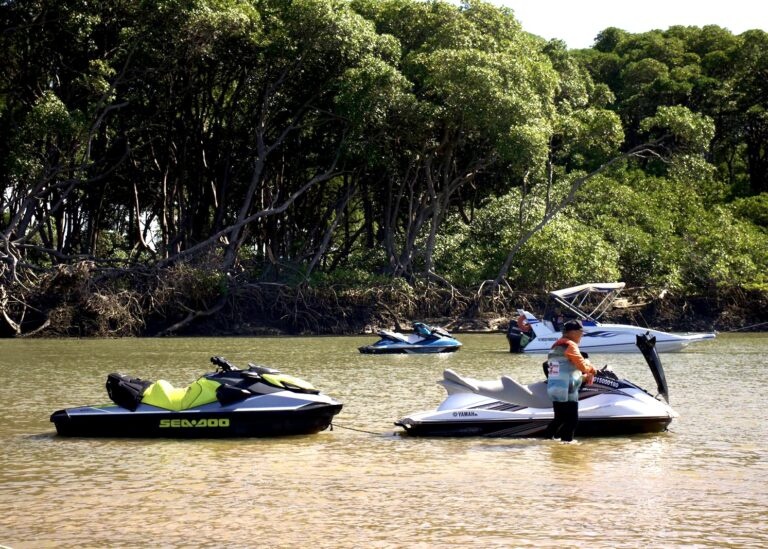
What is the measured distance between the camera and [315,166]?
146ft

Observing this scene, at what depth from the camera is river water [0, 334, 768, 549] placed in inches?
306

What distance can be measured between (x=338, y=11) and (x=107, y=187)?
43.1 ft

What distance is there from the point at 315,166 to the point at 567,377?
1320 inches

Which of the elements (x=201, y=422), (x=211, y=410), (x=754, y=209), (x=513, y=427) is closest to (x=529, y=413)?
(x=513, y=427)

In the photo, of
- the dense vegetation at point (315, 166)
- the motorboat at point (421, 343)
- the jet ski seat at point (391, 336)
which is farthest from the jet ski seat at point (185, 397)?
the dense vegetation at point (315, 166)

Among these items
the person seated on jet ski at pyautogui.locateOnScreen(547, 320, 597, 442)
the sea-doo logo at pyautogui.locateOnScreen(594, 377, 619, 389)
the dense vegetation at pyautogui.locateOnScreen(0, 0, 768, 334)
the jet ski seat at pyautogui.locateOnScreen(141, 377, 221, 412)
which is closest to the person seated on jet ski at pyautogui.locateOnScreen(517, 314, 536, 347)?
the dense vegetation at pyautogui.locateOnScreen(0, 0, 768, 334)

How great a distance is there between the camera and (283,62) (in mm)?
36750

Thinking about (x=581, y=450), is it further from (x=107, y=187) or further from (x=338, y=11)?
(x=107, y=187)

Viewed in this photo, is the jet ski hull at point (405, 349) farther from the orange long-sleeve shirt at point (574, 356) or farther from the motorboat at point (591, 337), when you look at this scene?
the orange long-sleeve shirt at point (574, 356)

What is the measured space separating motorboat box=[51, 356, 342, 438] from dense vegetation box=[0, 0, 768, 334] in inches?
897

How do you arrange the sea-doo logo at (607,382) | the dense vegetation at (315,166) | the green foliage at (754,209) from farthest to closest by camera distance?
the green foliage at (754,209) → the dense vegetation at (315,166) → the sea-doo logo at (607,382)

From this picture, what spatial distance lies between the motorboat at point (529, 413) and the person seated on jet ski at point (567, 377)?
400 mm

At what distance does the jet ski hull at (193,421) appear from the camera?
39.8 ft

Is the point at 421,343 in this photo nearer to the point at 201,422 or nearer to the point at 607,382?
the point at 607,382
